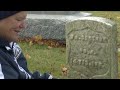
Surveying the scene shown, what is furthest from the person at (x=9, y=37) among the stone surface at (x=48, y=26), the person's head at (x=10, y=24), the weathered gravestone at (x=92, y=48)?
the stone surface at (x=48, y=26)

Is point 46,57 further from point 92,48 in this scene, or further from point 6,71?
point 6,71

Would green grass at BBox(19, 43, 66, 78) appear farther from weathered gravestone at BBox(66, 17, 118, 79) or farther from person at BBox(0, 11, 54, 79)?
person at BBox(0, 11, 54, 79)

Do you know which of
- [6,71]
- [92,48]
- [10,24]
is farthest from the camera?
[92,48]

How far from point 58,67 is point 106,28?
167 centimetres

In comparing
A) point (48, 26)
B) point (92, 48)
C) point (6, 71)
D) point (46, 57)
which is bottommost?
point (6, 71)

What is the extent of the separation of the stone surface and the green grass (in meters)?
0.40

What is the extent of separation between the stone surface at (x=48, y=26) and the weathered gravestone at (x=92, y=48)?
253 cm

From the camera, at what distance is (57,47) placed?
8070 millimetres

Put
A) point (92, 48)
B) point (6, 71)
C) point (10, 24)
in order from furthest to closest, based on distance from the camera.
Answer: point (92, 48) → point (6, 71) → point (10, 24)

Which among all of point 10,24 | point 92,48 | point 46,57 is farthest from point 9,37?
point 46,57

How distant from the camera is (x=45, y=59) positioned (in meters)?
7.03

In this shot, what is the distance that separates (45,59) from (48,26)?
5.11 feet
